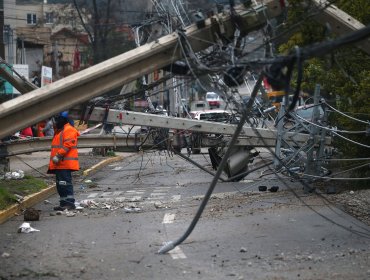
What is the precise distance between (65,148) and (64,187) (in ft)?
2.52

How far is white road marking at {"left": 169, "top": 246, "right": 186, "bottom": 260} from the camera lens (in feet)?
33.7

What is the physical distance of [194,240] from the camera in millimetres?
11539


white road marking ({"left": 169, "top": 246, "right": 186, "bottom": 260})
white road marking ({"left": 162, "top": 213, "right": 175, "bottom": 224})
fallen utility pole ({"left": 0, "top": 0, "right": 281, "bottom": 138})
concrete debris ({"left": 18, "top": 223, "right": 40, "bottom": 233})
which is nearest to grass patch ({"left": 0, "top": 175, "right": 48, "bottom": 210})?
concrete debris ({"left": 18, "top": 223, "right": 40, "bottom": 233})

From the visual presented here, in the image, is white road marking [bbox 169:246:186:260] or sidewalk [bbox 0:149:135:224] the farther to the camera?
sidewalk [bbox 0:149:135:224]

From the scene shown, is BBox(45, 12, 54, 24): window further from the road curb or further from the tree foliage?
the tree foliage

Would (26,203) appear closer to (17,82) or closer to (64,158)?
(64,158)

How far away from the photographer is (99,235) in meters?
12.4

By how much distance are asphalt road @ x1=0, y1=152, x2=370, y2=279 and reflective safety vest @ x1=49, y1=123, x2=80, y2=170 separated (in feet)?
3.06

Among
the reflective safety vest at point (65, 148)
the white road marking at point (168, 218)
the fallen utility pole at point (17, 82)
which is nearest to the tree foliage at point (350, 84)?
the white road marking at point (168, 218)

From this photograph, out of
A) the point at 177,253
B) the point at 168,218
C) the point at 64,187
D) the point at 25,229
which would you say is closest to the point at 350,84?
the point at 168,218

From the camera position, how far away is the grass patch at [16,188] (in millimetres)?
15414

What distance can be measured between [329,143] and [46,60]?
55.8 meters

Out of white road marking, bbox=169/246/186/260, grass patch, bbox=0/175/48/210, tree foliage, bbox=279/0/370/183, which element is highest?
tree foliage, bbox=279/0/370/183

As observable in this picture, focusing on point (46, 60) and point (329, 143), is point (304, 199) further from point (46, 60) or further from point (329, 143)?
point (46, 60)
